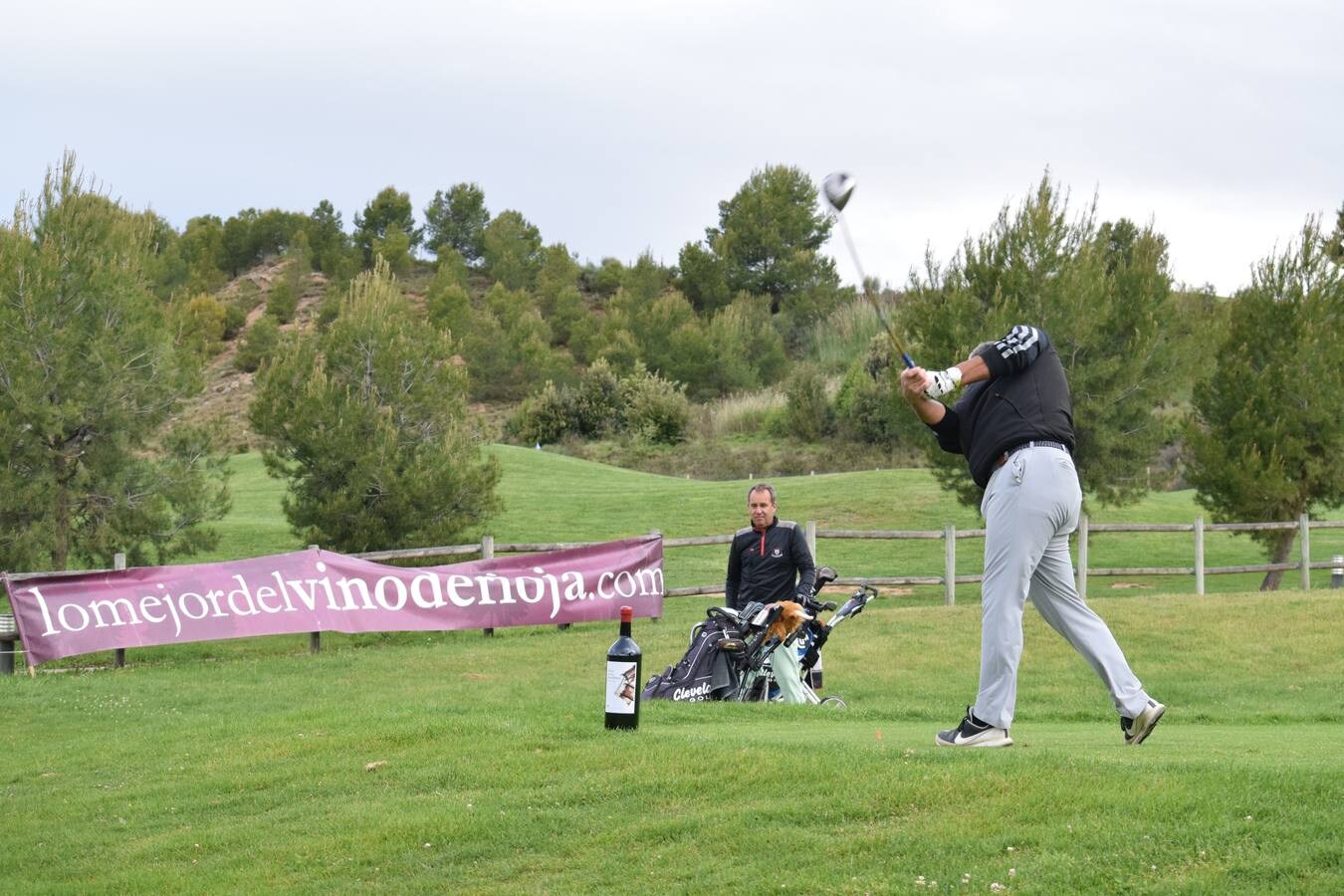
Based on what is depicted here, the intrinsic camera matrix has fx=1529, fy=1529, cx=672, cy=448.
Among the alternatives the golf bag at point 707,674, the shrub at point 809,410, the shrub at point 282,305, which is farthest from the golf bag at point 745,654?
the shrub at point 282,305

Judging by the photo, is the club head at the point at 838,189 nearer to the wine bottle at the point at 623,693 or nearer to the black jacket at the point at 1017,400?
the black jacket at the point at 1017,400

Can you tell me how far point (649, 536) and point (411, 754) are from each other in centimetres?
1360

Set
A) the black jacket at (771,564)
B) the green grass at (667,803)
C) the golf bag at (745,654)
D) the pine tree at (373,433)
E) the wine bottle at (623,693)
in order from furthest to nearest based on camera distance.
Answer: the pine tree at (373,433) → the black jacket at (771,564) → the golf bag at (745,654) → the wine bottle at (623,693) → the green grass at (667,803)

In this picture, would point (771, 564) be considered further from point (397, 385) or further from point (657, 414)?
point (657, 414)

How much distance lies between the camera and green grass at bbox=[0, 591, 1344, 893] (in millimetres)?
5762

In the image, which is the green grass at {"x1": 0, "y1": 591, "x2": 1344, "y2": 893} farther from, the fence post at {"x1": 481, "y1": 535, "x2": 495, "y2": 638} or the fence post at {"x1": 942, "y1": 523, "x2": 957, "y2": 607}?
the fence post at {"x1": 942, "y1": 523, "x2": 957, "y2": 607}

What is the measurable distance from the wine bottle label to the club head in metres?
2.83

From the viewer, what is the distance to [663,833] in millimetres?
6699

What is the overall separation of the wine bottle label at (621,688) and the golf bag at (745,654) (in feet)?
9.24

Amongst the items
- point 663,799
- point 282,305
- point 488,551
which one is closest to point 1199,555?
point 488,551

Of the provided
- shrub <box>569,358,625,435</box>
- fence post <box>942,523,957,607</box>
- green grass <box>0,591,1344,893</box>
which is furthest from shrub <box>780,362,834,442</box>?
green grass <box>0,591,1344,893</box>

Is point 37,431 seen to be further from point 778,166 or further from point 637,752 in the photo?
point 778,166

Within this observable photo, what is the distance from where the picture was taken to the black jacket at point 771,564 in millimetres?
12352

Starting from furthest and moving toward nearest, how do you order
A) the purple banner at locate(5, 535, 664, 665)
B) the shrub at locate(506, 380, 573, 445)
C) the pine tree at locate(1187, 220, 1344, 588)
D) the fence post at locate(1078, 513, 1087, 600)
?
the shrub at locate(506, 380, 573, 445) < the pine tree at locate(1187, 220, 1344, 588) < the fence post at locate(1078, 513, 1087, 600) < the purple banner at locate(5, 535, 664, 665)
